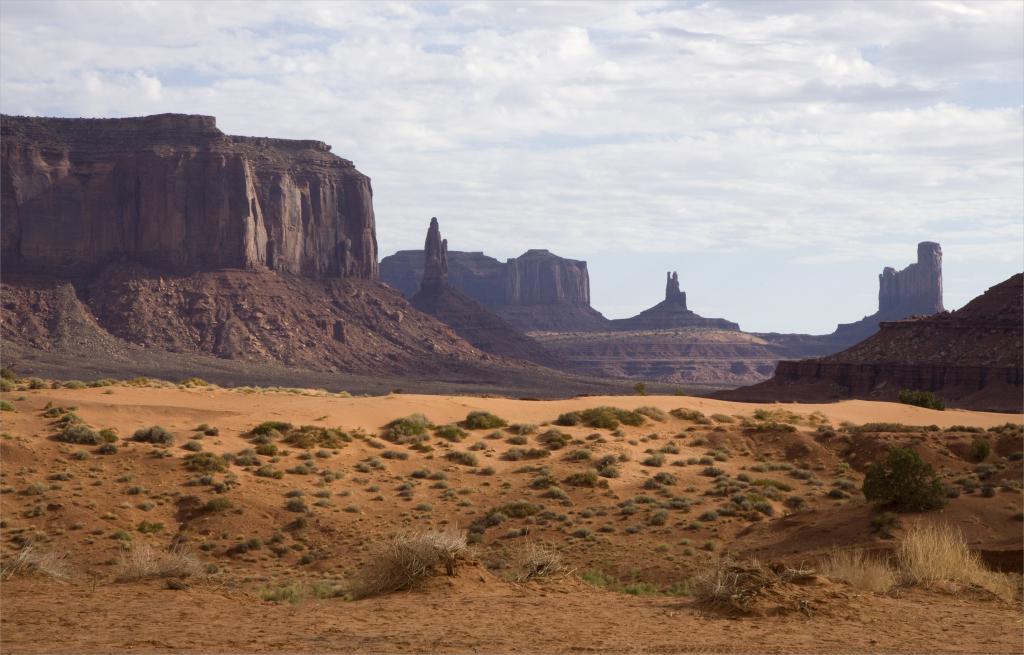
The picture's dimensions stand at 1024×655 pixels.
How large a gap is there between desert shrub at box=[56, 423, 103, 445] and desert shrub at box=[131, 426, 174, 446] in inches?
49.7

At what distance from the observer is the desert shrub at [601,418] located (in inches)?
1775

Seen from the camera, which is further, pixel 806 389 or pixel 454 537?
pixel 806 389

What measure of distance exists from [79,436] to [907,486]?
22.9 m

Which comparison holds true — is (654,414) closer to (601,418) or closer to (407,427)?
(601,418)

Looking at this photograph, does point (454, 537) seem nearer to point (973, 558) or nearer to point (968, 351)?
point (973, 558)

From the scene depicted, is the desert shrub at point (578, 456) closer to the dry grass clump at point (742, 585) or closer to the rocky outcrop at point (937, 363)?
the dry grass clump at point (742, 585)

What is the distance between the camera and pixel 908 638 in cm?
1548

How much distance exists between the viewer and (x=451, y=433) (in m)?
41.1

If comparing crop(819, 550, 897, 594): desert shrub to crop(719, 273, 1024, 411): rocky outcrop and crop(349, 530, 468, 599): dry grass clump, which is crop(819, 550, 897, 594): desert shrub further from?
crop(719, 273, 1024, 411): rocky outcrop

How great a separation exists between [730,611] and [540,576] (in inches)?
136

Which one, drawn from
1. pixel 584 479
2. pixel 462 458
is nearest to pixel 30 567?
pixel 584 479

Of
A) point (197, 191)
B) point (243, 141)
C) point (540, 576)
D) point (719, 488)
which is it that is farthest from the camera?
point (243, 141)

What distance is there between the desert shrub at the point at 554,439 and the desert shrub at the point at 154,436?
12013 millimetres

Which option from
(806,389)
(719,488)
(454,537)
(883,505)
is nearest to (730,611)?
(454,537)
